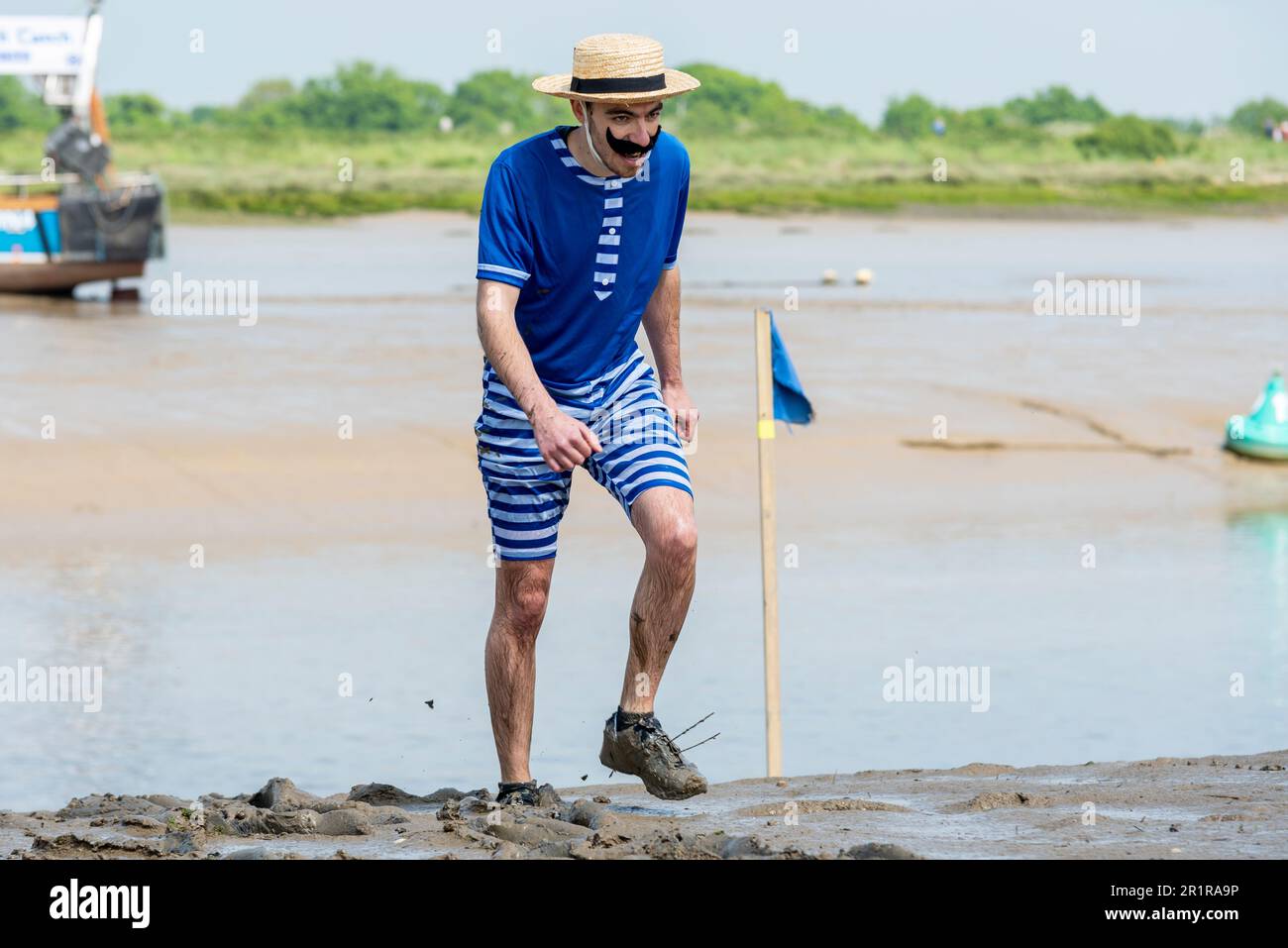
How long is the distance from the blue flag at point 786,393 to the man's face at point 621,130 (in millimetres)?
2363

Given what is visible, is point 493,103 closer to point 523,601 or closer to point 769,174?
point 769,174

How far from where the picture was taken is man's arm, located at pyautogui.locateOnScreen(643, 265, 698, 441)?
5.54 metres

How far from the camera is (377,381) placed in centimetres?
1698

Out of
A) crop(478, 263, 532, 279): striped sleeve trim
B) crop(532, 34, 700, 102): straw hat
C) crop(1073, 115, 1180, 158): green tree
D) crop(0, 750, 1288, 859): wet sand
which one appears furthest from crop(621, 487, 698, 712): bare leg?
crop(1073, 115, 1180, 158): green tree

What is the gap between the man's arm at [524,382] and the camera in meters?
4.92

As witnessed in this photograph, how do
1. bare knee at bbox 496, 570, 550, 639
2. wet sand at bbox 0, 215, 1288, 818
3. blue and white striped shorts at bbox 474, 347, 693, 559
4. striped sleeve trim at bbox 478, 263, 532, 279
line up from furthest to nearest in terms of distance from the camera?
wet sand at bbox 0, 215, 1288, 818, bare knee at bbox 496, 570, 550, 639, blue and white striped shorts at bbox 474, 347, 693, 559, striped sleeve trim at bbox 478, 263, 532, 279

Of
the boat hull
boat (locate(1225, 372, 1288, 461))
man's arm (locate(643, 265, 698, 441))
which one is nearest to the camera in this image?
man's arm (locate(643, 265, 698, 441))

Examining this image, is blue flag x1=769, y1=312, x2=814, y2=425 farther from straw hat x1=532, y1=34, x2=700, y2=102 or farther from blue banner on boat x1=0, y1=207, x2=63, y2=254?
blue banner on boat x1=0, y1=207, x2=63, y2=254

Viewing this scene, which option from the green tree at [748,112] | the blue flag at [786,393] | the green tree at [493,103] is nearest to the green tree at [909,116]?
the green tree at [748,112]

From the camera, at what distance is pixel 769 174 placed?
192 ft

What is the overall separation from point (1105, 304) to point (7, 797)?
20145 mm

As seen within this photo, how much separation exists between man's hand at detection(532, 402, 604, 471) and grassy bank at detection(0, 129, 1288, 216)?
134 feet

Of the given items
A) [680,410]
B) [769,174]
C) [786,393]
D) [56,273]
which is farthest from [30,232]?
[769,174]

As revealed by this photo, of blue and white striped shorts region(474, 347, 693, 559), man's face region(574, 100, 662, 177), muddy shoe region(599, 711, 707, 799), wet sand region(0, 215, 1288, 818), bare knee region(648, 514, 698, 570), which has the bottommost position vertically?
wet sand region(0, 215, 1288, 818)
